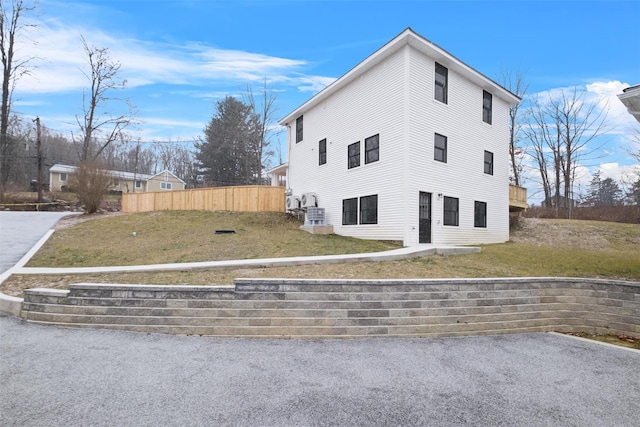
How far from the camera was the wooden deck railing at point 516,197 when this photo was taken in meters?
16.0

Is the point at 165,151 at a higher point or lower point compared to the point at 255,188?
higher

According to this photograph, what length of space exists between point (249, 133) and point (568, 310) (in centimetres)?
3163

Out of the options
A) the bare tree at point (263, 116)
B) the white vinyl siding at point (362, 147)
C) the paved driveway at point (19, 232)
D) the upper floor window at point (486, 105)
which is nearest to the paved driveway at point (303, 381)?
the paved driveway at point (19, 232)

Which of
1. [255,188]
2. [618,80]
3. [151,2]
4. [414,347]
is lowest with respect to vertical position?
[414,347]

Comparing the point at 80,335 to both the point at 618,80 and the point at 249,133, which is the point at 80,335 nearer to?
the point at 618,80

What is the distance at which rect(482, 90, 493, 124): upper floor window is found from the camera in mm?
14102

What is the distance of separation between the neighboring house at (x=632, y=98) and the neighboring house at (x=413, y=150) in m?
5.43

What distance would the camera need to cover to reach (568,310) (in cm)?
619

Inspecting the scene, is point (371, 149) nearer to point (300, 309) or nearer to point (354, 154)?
point (354, 154)

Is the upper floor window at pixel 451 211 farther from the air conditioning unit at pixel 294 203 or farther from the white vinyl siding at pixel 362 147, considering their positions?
the air conditioning unit at pixel 294 203

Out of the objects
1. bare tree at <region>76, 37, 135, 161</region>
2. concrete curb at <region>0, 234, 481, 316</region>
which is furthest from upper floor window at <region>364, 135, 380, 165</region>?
bare tree at <region>76, 37, 135, 161</region>

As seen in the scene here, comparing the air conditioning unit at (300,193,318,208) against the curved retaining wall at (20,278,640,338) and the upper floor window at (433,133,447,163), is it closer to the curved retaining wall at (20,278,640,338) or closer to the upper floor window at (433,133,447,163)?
the upper floor window at (433,133,447,163)

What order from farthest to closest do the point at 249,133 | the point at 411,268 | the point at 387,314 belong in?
the point at 249,133
the point at 411,268
the point at 387,314

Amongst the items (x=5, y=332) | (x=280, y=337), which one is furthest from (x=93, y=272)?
(x=280, y=337)
